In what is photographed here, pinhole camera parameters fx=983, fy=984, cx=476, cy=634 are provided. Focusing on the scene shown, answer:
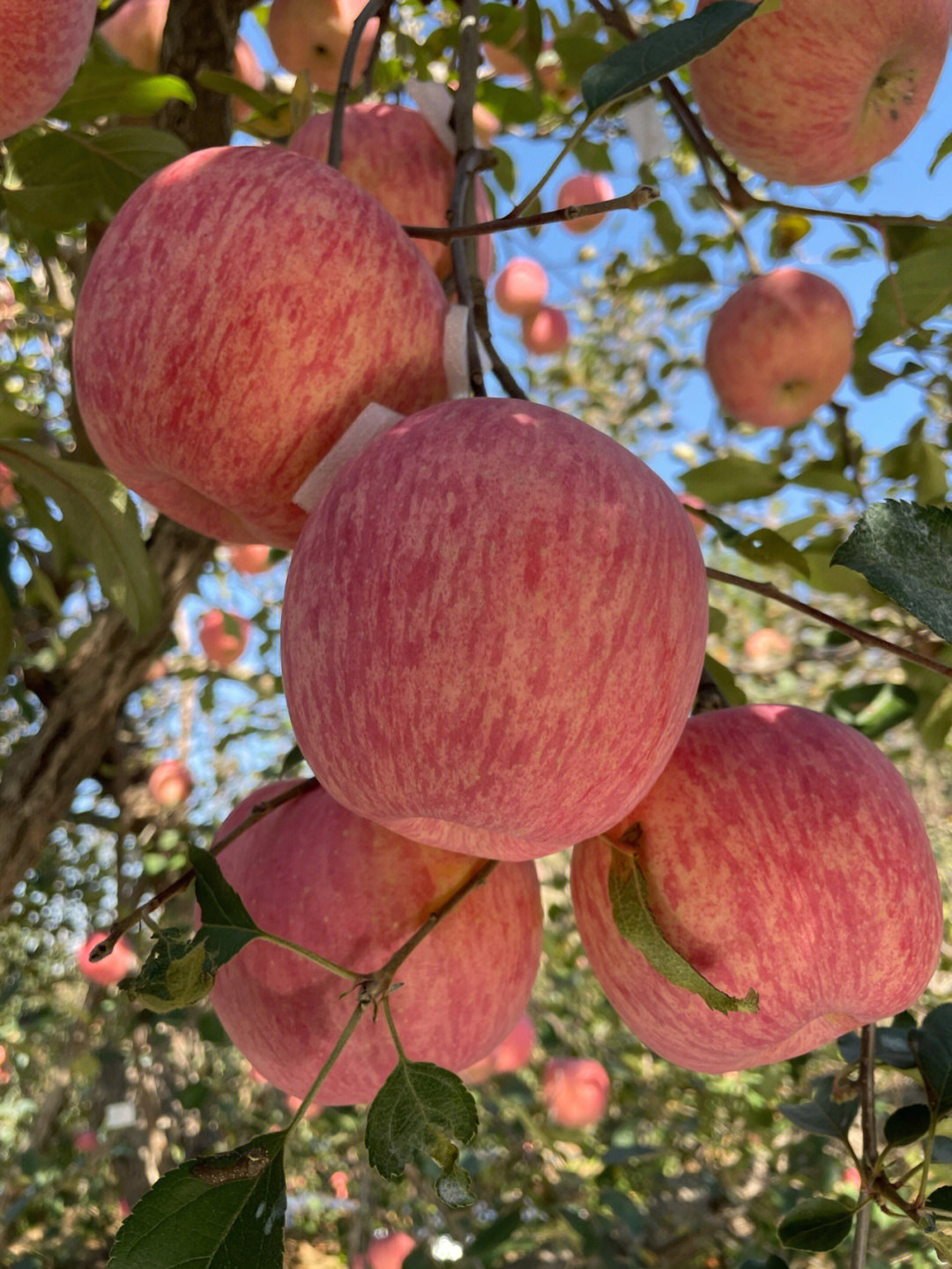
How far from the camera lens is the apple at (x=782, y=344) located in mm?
1531

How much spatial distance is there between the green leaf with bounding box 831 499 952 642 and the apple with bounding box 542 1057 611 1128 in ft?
5.40

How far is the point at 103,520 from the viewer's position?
85 centimetres

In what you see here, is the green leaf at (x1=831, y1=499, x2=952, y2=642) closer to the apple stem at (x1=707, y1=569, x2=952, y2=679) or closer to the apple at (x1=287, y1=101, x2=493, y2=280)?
the apple stem at (x1=707, y1=569, x2=952, y2=679)

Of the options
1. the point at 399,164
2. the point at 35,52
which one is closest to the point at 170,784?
the point at 399,164

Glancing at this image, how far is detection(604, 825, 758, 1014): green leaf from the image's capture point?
562 millimetres

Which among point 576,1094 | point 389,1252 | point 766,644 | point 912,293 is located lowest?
point 389,1252

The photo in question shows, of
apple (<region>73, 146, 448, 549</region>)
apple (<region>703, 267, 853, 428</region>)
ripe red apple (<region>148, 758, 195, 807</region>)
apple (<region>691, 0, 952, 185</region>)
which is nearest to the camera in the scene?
apple (<region>73, 146, 448, 549</region>)

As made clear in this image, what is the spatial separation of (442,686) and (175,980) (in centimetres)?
23

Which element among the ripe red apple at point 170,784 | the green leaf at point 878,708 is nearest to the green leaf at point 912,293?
the green leaf at point 878,708

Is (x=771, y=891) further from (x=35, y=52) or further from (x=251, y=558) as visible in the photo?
(x=251, y=558)

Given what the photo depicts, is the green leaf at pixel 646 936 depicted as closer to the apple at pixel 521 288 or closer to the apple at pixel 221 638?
the apple at pixel 221 638

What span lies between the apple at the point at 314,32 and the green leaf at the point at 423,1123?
1225 mm

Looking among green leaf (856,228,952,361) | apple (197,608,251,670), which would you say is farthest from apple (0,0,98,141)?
apple (197,608,251,670)

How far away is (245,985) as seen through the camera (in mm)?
715
